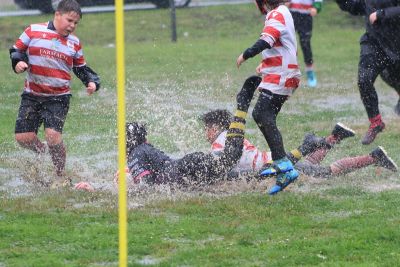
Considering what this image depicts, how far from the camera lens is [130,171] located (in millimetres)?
8328

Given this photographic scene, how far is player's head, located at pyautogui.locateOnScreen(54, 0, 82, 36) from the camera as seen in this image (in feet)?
27.2

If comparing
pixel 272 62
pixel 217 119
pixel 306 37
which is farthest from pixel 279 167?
pixel 306 37

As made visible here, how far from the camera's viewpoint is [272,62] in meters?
7.90

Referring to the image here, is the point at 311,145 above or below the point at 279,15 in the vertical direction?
below

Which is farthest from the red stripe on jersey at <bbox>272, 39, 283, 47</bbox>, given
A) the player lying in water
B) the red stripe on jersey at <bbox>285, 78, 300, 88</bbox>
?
the player lying in water

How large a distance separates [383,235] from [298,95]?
7.51 metres

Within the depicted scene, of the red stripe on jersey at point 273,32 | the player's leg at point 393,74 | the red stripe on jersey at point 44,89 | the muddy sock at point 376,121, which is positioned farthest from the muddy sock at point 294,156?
the red stripe on jersey at point 44,89

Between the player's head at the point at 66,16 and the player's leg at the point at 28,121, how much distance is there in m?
0.62

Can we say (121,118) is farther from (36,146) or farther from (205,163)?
(36,146)

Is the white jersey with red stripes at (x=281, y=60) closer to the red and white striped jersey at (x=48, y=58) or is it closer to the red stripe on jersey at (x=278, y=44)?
the red stripe on jersey at (x=278, y=44)

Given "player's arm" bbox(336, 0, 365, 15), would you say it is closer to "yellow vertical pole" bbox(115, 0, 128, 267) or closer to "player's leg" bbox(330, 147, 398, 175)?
"player's leg" bbox(330, 147, 398, 175)

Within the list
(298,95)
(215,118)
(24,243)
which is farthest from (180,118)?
(24,243)

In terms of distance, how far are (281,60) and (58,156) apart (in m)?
2.04

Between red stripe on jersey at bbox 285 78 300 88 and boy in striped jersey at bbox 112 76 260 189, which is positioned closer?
red stripe on jersey at bbox 285 78 300 88
